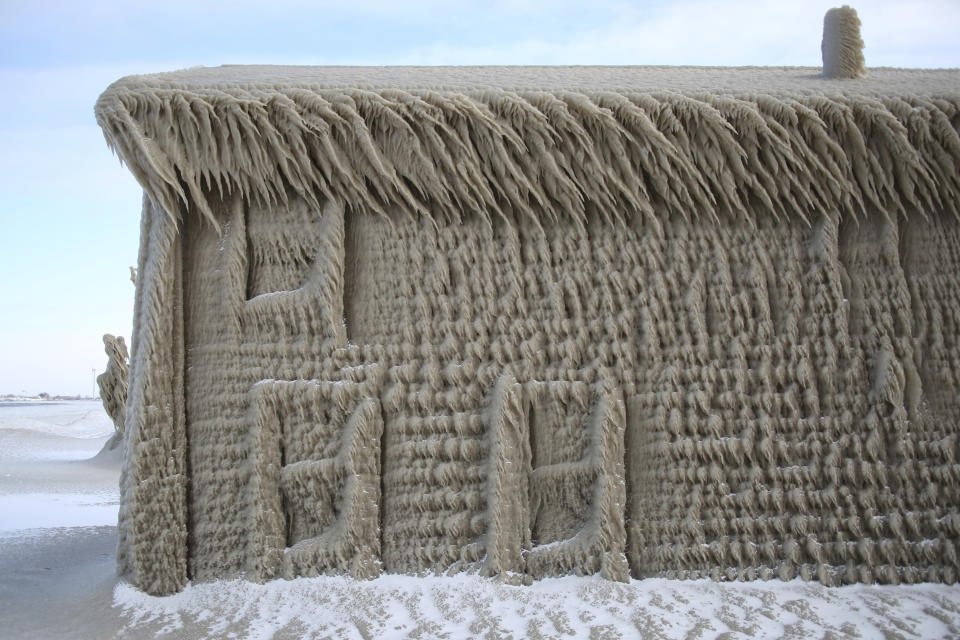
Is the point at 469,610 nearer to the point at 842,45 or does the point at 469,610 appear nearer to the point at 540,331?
the point at 540,331

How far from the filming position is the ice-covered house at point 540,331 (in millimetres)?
2283

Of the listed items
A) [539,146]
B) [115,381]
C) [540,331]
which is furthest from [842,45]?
[115,381]

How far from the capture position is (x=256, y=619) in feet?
6.94

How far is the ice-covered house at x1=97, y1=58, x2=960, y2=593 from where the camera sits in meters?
2.28

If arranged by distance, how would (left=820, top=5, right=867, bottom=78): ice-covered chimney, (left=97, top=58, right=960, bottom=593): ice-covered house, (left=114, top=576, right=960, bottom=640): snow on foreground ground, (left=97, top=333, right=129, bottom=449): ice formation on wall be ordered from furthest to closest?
1. (left=97, top=333, right=129, bottom=449): ice formation on wall
2. (left=820, top=5, right=867, bottom=78): ice-covered chimney
3. (left=97, top=58, right=960, bottom=593): ice-covered house
4. (left=114, top=576, right=960, bottom=640): snow on foreground ground

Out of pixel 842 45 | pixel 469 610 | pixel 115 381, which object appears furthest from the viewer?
pixel 115 381

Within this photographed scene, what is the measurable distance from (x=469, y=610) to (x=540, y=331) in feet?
2.99

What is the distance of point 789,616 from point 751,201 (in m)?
1.36

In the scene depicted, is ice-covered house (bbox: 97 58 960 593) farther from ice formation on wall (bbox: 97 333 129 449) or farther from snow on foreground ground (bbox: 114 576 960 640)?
ice formation on wall (bbox: 97 333 129 449)

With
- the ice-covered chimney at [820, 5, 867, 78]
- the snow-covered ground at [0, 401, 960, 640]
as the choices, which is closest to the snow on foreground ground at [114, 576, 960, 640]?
the snow-covered ground at [0, 401, 960, 640]

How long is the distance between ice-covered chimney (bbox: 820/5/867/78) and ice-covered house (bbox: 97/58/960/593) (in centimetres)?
45

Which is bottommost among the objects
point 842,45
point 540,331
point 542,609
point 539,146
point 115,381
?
point 542,609

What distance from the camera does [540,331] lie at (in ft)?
7.72

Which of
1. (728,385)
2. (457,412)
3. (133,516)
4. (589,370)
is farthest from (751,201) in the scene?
(133,516)
